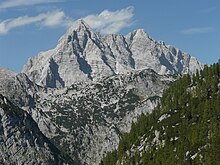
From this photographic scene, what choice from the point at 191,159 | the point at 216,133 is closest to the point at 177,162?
the point at 191,159

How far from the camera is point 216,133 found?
196 metres

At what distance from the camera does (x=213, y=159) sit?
181 metres

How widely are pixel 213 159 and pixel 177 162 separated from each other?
20509 mm

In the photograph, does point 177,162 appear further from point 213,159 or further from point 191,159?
point 213,159

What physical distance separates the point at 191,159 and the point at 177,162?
6121mm

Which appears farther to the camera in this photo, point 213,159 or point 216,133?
point 216,133

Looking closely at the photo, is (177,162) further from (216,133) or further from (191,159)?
(216,133)

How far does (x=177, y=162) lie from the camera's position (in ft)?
650

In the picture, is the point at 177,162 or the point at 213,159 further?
the point at 177,162

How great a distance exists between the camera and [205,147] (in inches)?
7682

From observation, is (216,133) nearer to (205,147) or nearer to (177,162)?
(205,147)

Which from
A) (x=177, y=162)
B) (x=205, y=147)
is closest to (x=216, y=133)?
Result: (x=205, y=147)

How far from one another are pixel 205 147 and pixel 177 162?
41.1 ft
